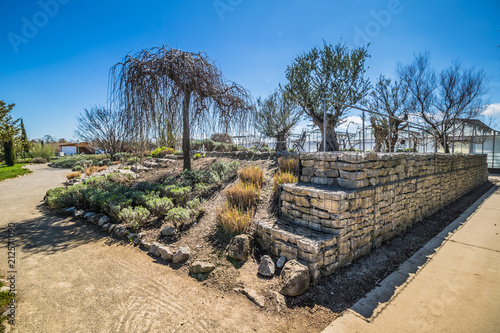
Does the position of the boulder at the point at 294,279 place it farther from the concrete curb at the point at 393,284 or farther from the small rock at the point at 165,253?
the small rock at the point at 165,253

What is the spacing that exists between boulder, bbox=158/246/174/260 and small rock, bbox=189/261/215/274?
54cm

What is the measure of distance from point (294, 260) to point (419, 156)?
404 cm

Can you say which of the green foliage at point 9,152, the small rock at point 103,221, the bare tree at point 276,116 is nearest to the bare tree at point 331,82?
the bare tree at point 276,116

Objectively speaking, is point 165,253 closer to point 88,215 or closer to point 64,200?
point 88,215

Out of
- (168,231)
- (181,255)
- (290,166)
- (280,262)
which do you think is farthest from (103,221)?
(290,166)

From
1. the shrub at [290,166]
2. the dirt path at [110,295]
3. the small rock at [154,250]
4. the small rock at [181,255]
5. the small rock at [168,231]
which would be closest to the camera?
the dirt path at [110,295]

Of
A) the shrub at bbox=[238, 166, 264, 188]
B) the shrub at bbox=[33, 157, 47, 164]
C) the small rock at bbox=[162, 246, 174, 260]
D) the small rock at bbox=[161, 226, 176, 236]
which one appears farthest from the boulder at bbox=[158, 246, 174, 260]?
the shrub at bbox=[33, 157, 47, 164]

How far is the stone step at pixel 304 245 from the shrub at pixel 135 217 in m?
2.60

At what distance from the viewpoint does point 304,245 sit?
112 inches

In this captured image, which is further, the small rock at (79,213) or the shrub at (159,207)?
the small rock at (79,213)

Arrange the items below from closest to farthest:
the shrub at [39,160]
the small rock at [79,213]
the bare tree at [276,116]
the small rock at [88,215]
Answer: the small rock at [88,215] → the small rock at [79,213] → the bare tree at [276,116] → the shrub at [39,160]

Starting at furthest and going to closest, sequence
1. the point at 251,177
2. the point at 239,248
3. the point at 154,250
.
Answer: the point at 251,177 → the point at 154,250 → the point at 239,248

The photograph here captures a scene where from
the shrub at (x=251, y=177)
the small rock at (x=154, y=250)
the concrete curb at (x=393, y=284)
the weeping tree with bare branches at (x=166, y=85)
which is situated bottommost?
the concrete curb at (x=393, y=284)

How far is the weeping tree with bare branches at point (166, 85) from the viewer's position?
536 cm
